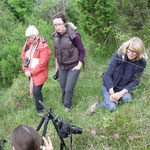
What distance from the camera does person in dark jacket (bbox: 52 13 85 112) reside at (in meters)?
3.04

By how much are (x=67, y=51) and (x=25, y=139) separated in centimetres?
192

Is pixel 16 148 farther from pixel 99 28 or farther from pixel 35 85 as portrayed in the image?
pixel 99 28

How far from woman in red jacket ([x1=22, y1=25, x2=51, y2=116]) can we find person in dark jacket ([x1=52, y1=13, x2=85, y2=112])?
22 centimetres

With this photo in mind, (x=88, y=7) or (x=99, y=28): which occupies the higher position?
(x=88, y=7)

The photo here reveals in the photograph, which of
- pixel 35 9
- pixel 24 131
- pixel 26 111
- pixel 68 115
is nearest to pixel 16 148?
pixel 24 131

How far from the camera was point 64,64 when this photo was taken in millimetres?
3332

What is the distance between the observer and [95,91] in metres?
3.81

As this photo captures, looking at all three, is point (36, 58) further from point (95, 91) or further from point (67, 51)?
point (95, 91)

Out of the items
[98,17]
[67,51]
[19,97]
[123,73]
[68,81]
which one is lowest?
[19,97]

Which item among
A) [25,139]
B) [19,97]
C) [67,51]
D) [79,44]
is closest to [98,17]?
[79,44]

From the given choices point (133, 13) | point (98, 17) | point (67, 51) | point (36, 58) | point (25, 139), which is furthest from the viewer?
point (98, 17)

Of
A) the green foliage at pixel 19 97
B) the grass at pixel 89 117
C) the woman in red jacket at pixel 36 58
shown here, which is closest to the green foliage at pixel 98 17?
the grass at pixel 89 117

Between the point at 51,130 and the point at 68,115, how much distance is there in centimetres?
46

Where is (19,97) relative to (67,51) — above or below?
below
